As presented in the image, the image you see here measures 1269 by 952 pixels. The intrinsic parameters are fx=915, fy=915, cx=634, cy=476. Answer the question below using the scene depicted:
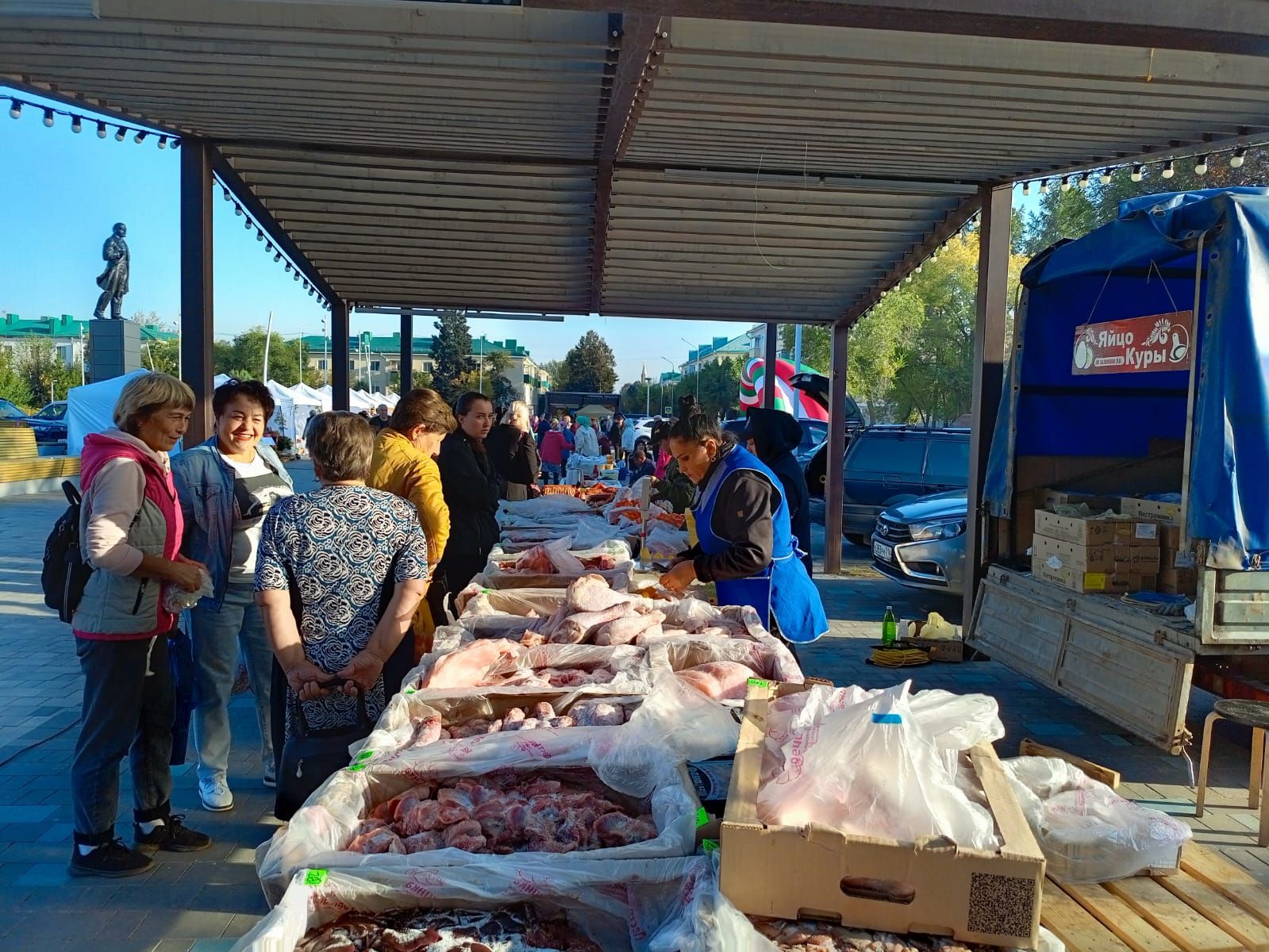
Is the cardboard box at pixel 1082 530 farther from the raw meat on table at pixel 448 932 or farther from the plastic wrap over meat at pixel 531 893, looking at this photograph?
the raw meat on table at pixel 448 932

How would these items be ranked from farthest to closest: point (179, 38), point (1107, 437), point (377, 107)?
point (1107, 437)
point (377, 107)
point (179, 38)

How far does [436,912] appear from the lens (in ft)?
6.79

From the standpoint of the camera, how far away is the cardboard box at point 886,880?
72.9 inches

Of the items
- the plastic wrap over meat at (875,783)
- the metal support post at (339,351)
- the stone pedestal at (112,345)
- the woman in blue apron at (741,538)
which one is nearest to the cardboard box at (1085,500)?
the woman in blue apron at (741,538)

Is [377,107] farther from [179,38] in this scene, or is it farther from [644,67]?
[644,67]

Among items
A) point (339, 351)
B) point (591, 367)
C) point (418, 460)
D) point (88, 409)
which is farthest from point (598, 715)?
point (591, 367)

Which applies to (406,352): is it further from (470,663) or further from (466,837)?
(466,837)

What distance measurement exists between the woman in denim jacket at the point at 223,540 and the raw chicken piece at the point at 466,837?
8.09 feet

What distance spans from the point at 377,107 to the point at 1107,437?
6134 millimetres

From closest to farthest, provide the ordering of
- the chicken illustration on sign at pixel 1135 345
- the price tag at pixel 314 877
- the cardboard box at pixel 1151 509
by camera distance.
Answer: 1. the price tag at pixel 314 877
2. the cardboard box at pixel 1151 509
3. the chicken illustration on sign at pixel 1135 345

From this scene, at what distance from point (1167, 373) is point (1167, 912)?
6.27 meters

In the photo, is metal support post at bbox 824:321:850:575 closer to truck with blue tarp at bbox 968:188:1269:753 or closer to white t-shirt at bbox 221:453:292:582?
truck with blue tarp at bbox 968:188:1269:753

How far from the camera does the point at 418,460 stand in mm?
4746

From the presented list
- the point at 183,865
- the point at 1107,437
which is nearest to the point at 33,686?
the point at 183,865
